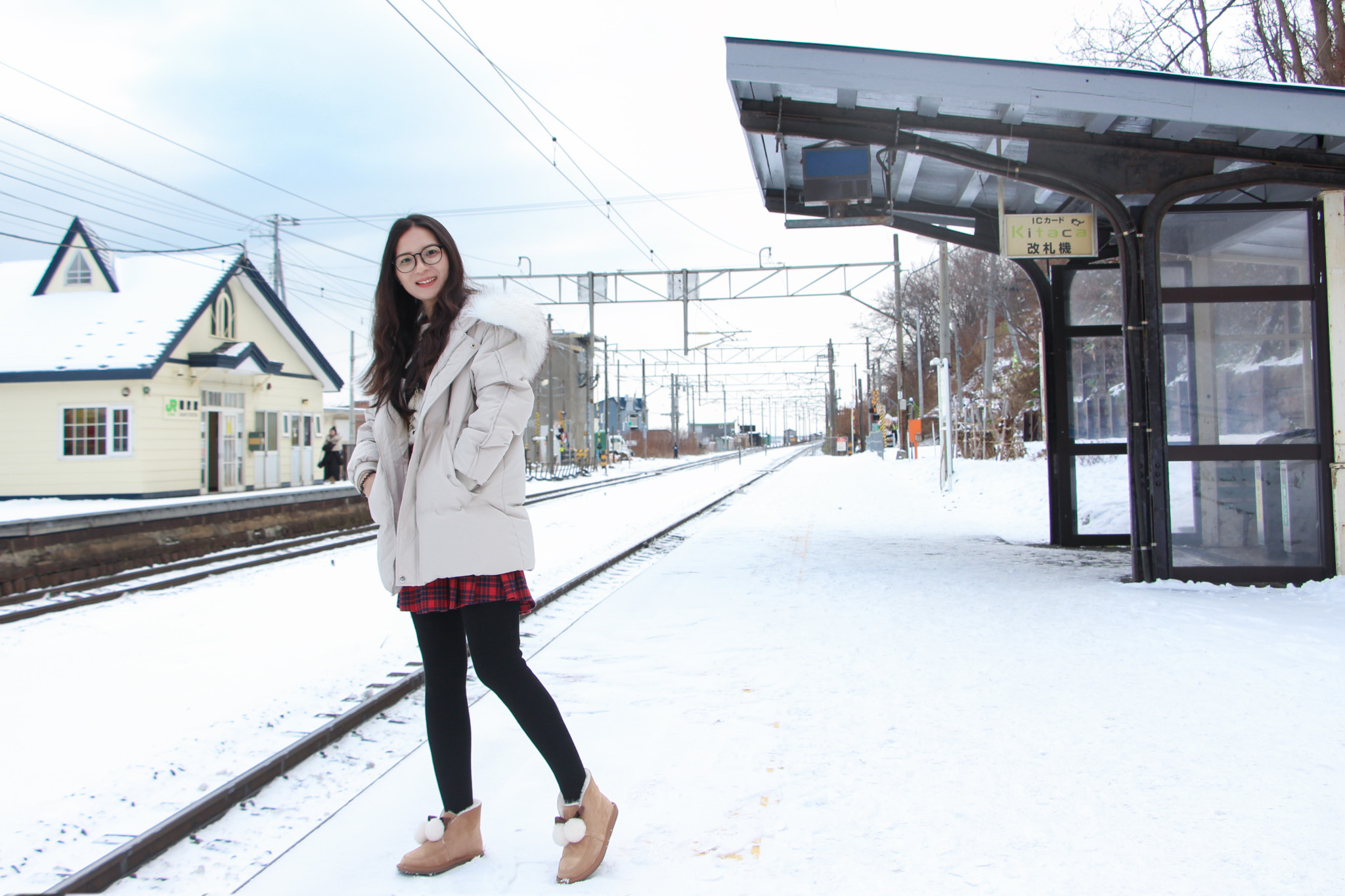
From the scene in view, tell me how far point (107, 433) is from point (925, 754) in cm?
2430

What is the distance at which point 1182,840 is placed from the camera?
2.72m

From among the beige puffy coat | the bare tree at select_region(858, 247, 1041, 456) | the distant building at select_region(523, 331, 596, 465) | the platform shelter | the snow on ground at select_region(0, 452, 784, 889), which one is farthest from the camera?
the distant building at select_region(523, 331, 596, 465)

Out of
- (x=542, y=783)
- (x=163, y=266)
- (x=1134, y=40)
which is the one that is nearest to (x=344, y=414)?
(x=163, y=266)

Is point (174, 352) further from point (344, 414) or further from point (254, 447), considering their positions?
point (344, 414)

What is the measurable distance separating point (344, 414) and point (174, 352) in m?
38.4

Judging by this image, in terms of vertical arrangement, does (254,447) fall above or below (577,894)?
above

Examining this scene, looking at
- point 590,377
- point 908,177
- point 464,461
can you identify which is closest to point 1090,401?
point 908,177

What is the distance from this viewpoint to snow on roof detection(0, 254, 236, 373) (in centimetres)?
2273

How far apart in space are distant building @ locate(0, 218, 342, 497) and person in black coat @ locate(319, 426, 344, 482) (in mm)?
1348

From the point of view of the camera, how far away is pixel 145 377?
22125 millimetres

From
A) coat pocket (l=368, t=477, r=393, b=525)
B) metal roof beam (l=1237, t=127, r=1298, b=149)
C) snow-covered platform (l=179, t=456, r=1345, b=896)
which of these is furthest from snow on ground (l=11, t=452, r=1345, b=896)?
metal roof beam (l=1237, t=127, r=1298, b=149)

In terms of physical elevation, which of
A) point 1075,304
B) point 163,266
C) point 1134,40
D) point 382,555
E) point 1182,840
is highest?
point 1134,40

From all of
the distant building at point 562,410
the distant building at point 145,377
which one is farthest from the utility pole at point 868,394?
the distant building at point 145,377

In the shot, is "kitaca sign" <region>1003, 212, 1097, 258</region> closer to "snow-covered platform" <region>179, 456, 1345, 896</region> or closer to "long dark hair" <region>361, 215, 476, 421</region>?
"snow-covered platform" <region>179, 456, 1345, 896</region>
